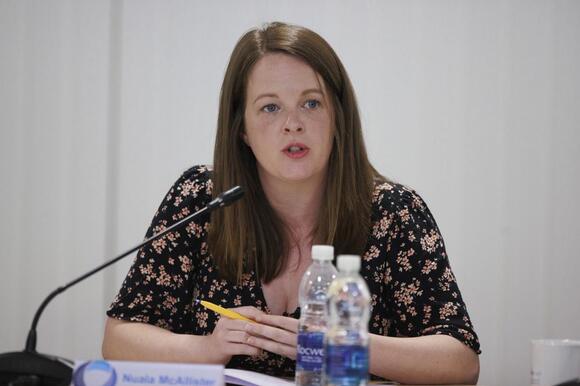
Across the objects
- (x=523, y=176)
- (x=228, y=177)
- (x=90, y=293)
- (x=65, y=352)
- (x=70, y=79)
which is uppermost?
(x=70, y=79)

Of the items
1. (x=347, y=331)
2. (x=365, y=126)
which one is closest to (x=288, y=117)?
(x=347, y=331)

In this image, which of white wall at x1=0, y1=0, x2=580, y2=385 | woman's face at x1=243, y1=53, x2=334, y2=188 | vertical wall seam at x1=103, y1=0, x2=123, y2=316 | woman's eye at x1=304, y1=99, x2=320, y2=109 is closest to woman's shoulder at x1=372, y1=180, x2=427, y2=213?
→ woman's face at x1=243, y1=53, x2=334, y2=188

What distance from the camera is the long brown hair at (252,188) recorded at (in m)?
2.00

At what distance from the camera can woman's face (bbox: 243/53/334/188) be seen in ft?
6.28

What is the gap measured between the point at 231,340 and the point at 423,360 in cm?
44

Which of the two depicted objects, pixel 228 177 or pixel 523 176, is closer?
pixel 228 177

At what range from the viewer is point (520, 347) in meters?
3.34

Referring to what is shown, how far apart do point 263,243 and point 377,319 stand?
1.19 feet

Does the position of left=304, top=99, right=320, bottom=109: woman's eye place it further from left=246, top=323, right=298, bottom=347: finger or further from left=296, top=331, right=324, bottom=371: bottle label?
left=296, top=331, right=324, bottom=371: bottle label

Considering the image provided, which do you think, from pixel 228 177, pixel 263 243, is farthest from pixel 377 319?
pixel 228 177

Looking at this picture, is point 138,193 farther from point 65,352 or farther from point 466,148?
point 466,148

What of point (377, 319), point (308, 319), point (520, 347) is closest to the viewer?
point (308, 319)

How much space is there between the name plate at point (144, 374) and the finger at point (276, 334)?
42cm

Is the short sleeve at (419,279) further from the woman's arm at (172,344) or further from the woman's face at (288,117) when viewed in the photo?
the woman's arm at (172,344)
